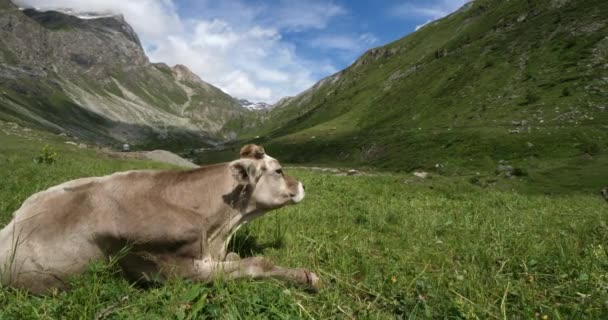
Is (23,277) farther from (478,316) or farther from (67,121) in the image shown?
(67,121)

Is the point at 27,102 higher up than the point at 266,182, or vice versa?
the point at 27,102

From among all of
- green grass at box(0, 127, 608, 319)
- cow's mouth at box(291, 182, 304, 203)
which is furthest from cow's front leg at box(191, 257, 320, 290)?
cow's mouth at box(291, 182, 304, 203)

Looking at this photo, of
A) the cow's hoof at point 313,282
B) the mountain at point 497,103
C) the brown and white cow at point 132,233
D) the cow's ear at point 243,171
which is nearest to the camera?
the cow's hoof at point 313,282

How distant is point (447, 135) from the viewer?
4225 cm

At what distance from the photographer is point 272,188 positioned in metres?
6.90

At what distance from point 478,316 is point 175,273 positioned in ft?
11.2

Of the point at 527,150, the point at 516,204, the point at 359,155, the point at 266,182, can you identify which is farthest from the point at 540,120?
the point at 266,182

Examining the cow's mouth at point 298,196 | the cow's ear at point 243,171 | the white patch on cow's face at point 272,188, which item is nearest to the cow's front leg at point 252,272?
the cow's ear at point 243,171

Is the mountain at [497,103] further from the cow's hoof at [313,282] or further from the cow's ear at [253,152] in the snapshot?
the cow's hoof at [313,282]

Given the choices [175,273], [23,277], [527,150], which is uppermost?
[23,277]

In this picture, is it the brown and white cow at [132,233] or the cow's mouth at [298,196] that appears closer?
the brown and white cow at [132,233]

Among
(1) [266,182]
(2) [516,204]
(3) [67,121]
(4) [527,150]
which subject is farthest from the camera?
(3) [67,121]

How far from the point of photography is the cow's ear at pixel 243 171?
6160 mm

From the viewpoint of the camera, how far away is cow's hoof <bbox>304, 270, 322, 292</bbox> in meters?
5.07
